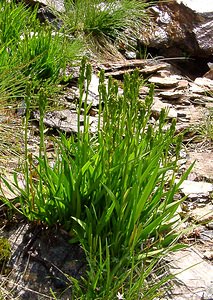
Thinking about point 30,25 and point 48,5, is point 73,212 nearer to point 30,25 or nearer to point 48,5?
point 30,25

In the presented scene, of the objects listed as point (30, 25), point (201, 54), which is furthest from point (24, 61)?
point (201, 54)

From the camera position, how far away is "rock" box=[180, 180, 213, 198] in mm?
3693

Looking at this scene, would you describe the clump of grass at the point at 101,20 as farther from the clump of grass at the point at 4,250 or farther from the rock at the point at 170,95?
the clump of grass at the point at 4,250

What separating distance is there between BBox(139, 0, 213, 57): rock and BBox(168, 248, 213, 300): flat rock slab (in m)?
4.54

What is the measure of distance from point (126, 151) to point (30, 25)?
9.28 ft

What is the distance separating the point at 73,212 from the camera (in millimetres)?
2869

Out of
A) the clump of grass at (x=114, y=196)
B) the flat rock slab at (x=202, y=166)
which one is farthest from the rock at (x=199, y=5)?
the clump of grass at (x=114, y=196)

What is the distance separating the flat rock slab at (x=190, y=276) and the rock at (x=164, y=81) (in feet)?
9.23

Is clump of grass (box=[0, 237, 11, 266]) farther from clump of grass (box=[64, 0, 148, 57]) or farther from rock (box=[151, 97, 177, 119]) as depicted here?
clump of grass (box=[64, 0, 148, 57])

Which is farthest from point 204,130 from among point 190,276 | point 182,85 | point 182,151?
point 190,276

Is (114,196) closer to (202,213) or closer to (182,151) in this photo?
(202,213)

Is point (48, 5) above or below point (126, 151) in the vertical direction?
above

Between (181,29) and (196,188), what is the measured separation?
4.07 meters

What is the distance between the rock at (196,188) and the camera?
3693 mm
